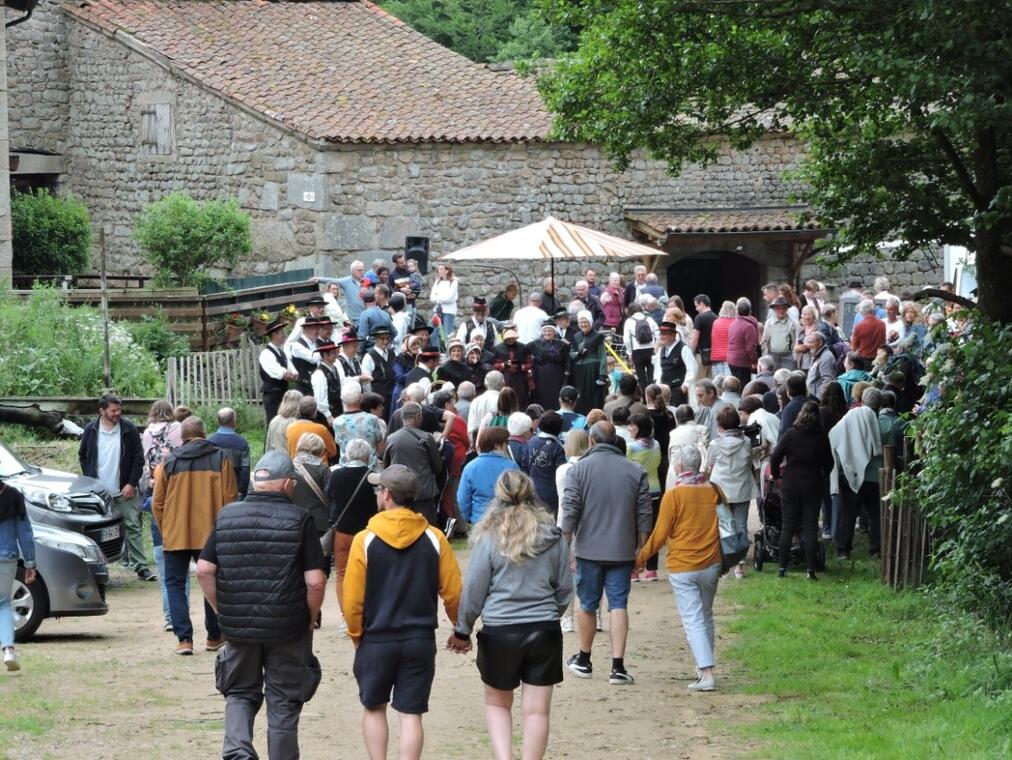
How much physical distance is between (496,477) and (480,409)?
4.17 meters

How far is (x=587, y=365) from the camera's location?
2097cm

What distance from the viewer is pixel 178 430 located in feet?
47.8

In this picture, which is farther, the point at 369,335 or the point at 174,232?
the point at 174,232

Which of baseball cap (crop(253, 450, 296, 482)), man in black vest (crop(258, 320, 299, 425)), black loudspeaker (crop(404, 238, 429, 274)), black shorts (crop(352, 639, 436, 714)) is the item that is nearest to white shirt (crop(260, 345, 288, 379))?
man in black vest (crop(258, 320, 299, 425))

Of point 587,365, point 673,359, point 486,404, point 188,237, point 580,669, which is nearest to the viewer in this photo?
point 580,669

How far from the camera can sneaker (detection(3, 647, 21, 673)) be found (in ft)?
37.0

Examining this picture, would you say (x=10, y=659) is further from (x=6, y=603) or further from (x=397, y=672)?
(x=397, y=672)

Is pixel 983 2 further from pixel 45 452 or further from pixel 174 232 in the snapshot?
pixel 174 232

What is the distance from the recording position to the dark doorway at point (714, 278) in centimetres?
3359

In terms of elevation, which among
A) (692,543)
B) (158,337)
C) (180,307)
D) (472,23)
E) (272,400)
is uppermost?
(472,23)

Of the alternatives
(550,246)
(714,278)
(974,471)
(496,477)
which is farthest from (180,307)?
(974,471)

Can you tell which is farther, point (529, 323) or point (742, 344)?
point (529, 323)

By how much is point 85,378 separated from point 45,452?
284 cm

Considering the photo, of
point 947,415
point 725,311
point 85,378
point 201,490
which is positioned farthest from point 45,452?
point 947,415
